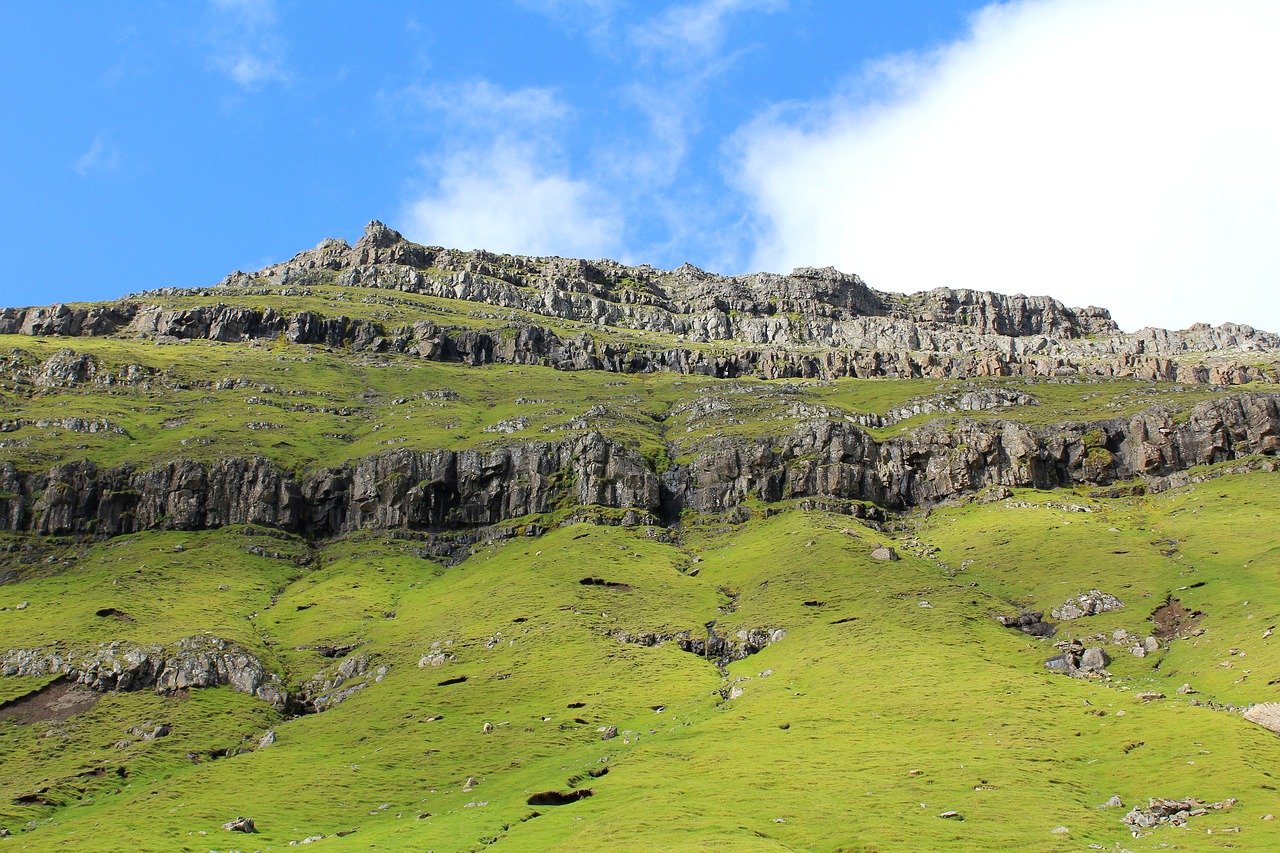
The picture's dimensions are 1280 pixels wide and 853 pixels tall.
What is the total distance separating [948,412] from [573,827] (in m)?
150

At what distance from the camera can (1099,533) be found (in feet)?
366

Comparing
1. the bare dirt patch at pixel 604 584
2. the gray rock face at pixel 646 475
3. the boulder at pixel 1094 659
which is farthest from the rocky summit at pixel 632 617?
the boulder at pixel 1094 659

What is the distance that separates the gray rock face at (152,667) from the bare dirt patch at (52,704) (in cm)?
113

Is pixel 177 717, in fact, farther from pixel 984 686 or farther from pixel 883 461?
pixel 883 461

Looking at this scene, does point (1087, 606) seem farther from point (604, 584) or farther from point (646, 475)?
point (646, 475)

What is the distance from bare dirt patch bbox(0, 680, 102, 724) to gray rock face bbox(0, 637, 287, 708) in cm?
113

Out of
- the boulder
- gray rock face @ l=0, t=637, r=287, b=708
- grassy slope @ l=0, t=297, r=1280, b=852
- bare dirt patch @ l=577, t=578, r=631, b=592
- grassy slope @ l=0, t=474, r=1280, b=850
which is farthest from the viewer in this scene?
bare dirt patch @ l=577, t=578, r=631, b=592

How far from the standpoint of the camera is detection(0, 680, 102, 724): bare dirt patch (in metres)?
78.2

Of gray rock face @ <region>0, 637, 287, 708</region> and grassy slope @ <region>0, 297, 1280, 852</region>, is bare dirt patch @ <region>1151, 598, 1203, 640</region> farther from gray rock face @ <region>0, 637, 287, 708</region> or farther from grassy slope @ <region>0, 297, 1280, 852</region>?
gray rock face @ <region>0, 637, 287, 708</region>

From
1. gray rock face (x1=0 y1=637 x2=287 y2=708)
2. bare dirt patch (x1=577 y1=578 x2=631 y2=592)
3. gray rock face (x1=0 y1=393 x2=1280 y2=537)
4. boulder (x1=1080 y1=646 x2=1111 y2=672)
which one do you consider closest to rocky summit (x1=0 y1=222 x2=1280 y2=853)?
gray rock face (x1=0 y1=637 x2=287 y2=708)

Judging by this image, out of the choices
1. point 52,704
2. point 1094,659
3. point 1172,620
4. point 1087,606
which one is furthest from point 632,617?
point 52,704

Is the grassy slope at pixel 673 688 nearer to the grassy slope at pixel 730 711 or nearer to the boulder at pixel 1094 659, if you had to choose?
the grassy slope at pixel 730 711

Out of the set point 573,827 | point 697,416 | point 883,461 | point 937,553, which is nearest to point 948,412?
point 883,461

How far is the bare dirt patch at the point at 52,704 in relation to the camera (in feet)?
257
